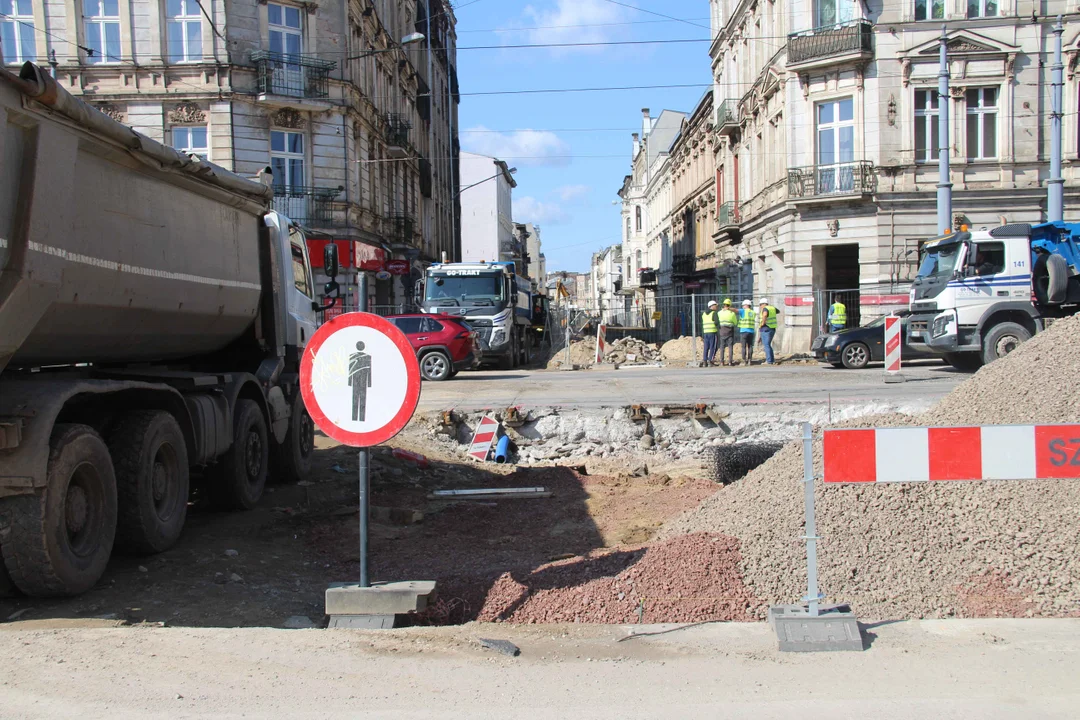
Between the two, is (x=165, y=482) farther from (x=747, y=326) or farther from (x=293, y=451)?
(x=747, y=326)

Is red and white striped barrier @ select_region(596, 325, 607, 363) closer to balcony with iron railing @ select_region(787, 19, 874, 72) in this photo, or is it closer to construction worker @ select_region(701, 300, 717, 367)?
construction worker @ select_region(701, 300, 717, 367)

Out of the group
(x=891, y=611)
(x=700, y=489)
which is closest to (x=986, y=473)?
(x=891, y=611)

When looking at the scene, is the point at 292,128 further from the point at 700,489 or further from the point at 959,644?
the point at 959,644

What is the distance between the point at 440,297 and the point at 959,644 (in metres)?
23.6

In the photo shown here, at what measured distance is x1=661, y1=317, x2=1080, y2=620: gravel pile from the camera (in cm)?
526

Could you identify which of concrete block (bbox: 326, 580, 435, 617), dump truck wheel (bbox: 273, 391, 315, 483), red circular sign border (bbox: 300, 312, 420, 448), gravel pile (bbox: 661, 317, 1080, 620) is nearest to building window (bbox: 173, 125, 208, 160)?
dump truck wheel (bbox: 273, 391, 315, 483)

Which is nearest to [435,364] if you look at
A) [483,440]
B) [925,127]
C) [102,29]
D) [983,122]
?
[483,440]

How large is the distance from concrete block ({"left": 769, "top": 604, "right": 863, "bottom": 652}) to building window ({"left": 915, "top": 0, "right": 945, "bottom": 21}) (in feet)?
95.9

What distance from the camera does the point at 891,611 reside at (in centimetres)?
524

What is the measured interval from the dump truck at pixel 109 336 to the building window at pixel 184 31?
74.4 feet

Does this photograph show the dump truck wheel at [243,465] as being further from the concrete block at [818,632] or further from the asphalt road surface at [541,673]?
the concrete block at [818,632]

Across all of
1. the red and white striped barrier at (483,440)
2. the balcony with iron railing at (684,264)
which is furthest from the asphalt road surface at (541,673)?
the balcony with iron railing at (684,264)

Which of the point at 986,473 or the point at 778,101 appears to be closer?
the point at 986,473

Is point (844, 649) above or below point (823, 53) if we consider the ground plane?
below
